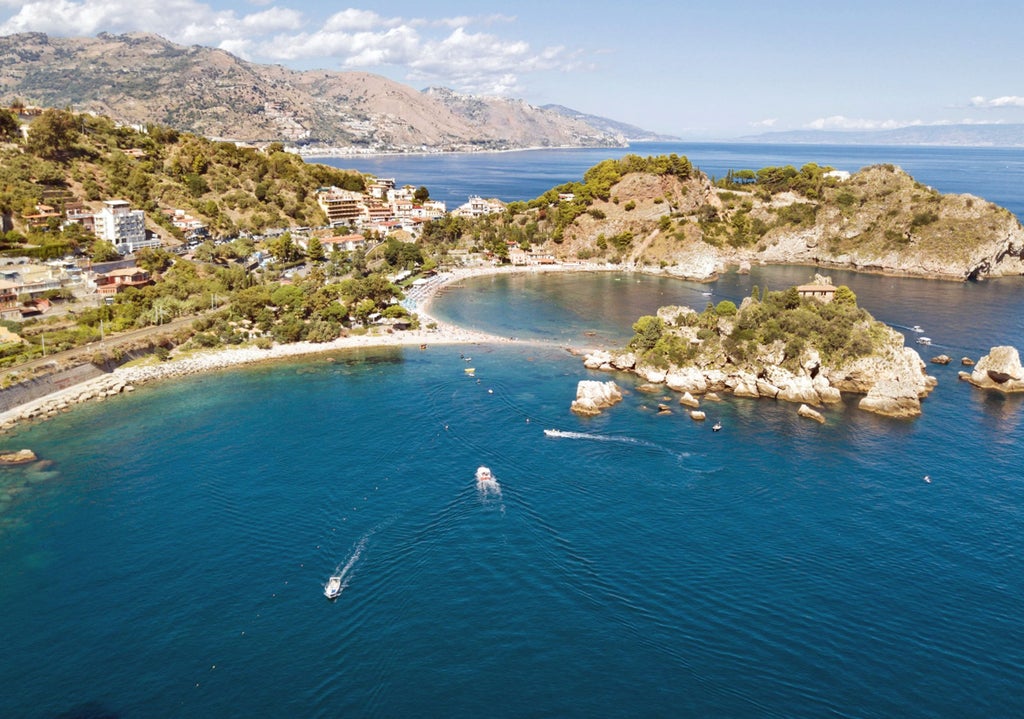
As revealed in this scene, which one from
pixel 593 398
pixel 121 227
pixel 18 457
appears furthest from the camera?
pixel 121 227

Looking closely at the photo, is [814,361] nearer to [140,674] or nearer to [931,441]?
[931,441]

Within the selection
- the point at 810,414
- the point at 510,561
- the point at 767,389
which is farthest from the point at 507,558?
the point at 767,389

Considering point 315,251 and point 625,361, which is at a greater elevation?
point 315,251

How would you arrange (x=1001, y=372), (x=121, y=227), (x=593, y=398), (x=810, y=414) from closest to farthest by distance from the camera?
(x=810, y=414)
(x=593, y=398)
(x=1001, y=372)
(x=121, y=227)

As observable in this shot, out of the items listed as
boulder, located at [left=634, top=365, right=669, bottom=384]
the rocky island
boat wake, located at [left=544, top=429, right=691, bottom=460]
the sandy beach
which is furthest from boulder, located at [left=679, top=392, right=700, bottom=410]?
the sandy beach

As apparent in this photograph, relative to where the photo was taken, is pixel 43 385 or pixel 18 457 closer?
pixel 18 457

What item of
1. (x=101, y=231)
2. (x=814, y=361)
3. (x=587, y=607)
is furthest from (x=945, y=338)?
(x=101, y=231)

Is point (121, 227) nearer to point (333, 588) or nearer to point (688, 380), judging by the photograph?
point (333, 588)
